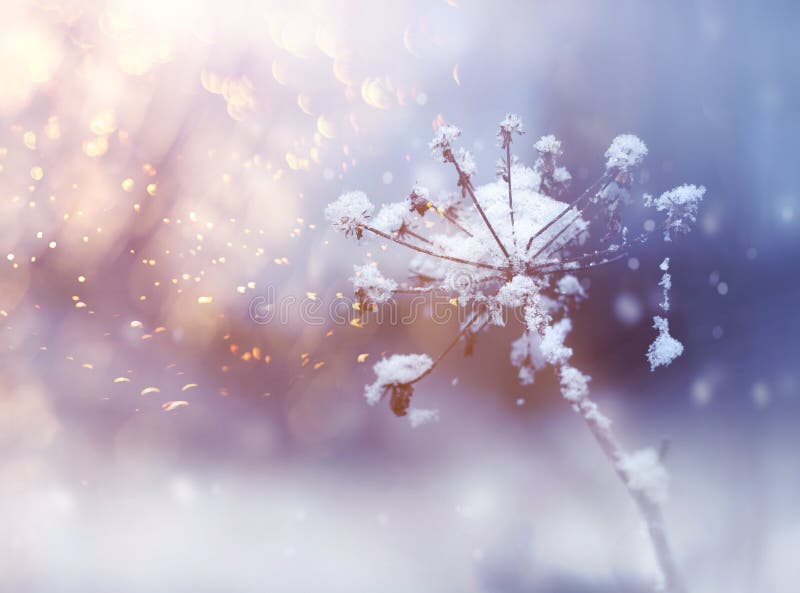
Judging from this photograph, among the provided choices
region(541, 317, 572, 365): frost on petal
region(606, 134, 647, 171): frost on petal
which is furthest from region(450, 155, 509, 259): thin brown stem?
region(606, 134, 647, 171): frost on petal

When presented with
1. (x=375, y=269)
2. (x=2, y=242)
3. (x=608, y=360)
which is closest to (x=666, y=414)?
(x=608, y=360)

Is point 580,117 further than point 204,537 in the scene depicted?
No

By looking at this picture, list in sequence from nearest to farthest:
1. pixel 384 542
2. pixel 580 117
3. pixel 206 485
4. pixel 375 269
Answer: pixel 375 269 < pixel 580 117 < pixel 384 542 < pixel 206 485

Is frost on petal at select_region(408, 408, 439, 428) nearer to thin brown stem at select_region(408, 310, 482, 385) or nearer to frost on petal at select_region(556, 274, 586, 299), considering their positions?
thin brown stem at select_region(408, 310, 482, 385)

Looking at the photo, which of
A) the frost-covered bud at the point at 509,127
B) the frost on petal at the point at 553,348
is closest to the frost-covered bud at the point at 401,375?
the frost on petal at the point at 553,348

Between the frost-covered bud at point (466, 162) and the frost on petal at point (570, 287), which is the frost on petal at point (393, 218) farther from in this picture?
the frost on petal at point (570, 287)

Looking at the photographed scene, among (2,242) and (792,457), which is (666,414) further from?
(2,242)

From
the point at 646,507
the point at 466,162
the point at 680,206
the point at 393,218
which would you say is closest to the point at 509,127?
the point at 466,162
